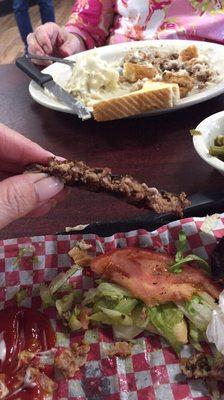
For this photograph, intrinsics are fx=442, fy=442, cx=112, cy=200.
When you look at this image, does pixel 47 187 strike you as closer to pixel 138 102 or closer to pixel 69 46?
pixel 138 102

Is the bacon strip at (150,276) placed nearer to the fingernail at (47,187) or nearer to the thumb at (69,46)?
the fingernail at (47,187)

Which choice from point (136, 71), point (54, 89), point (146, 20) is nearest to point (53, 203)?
point (54, 89)

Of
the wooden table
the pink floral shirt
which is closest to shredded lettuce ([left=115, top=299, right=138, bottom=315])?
the wooden table

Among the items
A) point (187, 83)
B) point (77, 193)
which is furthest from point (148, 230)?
point (187, 83)

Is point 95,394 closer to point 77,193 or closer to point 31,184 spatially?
point 31,184

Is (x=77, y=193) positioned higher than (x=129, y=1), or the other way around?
(x=129, y=1)

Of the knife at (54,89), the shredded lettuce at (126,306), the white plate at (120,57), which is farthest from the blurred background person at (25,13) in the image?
the shredded lettuce at (126,306)
